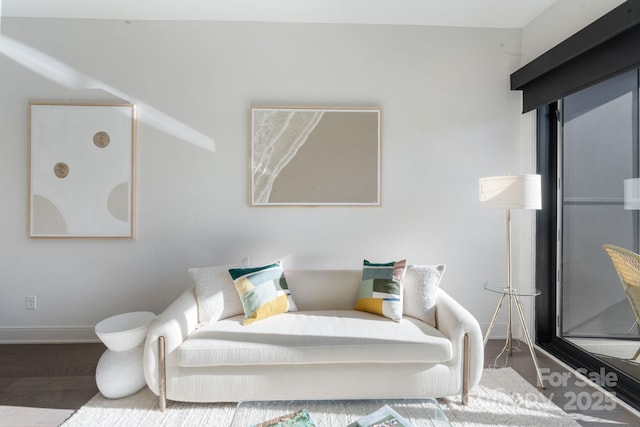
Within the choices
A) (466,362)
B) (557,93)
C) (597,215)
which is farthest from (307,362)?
(557,93)

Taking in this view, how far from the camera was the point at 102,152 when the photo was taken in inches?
114

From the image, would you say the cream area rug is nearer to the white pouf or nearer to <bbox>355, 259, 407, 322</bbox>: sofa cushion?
the white pouf

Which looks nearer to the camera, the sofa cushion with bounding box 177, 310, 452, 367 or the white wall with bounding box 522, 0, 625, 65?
the sofa cushion with bounding box 177, 310, 452, 367

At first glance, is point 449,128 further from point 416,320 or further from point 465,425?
point 465,425

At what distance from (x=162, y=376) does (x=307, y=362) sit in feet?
2.71

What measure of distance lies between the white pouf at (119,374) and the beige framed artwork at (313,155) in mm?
1432

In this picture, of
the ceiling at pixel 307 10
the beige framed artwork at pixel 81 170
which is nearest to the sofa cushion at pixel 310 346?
the beige framed artwork at pixel 81 170

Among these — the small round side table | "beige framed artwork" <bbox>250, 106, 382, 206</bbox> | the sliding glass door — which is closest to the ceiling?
"beige framed artwork" <bbox>250, 106, 382, 206</bbox>

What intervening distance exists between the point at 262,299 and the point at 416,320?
3.48ft

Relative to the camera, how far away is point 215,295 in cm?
233

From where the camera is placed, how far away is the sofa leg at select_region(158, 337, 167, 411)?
192 cm

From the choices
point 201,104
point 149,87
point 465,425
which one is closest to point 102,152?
point 149,87

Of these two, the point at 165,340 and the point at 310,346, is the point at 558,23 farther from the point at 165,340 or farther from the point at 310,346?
the point at 165,340

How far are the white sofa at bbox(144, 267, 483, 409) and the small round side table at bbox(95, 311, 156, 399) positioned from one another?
25 centimetres
